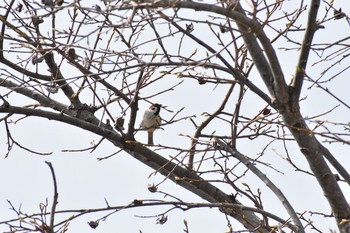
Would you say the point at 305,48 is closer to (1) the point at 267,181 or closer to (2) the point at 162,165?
(1) the point at 267,181

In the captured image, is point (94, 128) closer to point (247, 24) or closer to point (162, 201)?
point (162, 201)

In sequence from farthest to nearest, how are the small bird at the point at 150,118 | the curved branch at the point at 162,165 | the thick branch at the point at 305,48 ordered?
the small bird at the point at 150,118 < the curved branch at the point at 162,165 < the thick branch at the point at 305,48

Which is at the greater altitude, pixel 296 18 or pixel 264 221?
pixel 296 18

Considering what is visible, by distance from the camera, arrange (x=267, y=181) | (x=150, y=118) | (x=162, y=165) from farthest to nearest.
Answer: (x=150, y=118) → (x=162, y=165) → (x=267, y=181)

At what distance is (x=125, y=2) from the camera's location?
283 cm

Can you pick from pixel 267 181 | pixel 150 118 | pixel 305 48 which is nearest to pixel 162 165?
pixel 267 181

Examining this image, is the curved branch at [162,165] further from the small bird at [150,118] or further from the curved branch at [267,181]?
the small bird at [150,118]

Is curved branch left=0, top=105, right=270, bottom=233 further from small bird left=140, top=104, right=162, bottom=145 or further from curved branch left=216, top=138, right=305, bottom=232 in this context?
small bird left=140, top=104, right=162, bottom=145

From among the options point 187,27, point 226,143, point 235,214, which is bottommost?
point 235,214

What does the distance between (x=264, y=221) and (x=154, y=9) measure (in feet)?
6.33

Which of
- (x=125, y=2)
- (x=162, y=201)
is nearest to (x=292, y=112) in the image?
(x=162, y=201)

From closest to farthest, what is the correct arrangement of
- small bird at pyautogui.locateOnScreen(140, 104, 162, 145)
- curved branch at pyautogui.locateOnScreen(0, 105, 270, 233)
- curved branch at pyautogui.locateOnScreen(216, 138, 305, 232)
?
curved branch at pyautogui.locateOnScreen(216, 138, 305, 232) → curved branch at pyautogui.locateOnScreen(0, 105, 270, 233) → small bird at pyautogui.locateOnScreen(140, 104, 162, 145)

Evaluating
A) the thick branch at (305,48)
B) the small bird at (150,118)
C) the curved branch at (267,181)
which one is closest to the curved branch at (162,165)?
the curved branch at (267,181)

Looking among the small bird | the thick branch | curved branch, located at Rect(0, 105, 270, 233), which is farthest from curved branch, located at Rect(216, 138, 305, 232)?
the small bird
